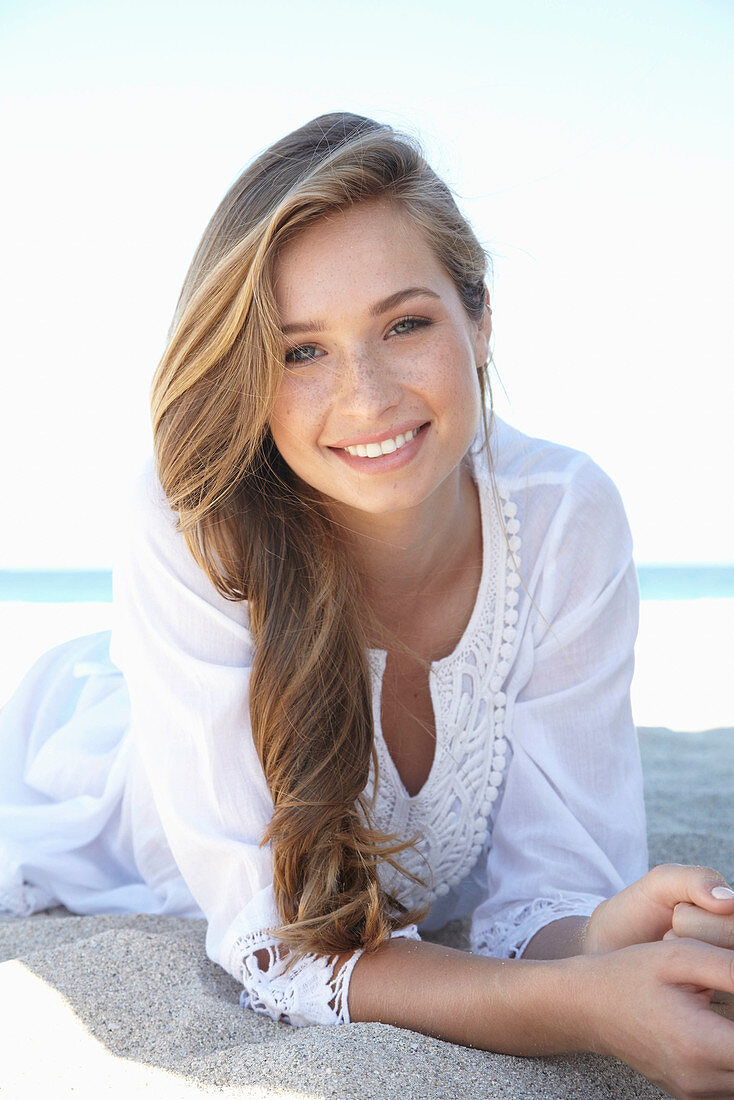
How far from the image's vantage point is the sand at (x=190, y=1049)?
50.1 inches

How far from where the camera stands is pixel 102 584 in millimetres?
16000

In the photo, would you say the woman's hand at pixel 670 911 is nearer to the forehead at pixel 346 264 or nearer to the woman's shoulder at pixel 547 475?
the woman's shoulder at pixel 547 475

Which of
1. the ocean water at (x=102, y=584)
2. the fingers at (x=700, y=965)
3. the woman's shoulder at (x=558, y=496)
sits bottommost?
the ocean water at (x=102, y=584)

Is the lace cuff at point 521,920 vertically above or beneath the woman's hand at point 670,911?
beneath

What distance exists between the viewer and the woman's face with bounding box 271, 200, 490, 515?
1.67 m

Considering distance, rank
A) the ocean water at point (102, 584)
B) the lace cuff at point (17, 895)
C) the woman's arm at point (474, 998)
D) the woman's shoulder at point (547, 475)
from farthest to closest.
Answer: the ocean water at point (102, 584) → the lace cuff at point (17, 895) → the woman's shoulder at point (547, 475) → the woman's arm at point (474, 998)

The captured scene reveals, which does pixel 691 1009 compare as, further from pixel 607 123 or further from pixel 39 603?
pixel 39 603

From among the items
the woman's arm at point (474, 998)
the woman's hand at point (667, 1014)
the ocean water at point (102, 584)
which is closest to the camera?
the woman's hand at point (667, 1014)

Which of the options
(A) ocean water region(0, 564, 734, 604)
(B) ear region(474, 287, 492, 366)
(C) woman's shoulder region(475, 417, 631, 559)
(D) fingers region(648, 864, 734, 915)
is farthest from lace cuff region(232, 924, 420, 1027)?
(A) ocean water region(0, 564, 734, 604)

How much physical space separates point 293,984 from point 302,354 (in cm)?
111

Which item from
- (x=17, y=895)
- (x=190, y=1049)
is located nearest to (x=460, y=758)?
(x=190, y=1049)

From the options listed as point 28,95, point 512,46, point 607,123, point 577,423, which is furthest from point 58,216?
point 607,123

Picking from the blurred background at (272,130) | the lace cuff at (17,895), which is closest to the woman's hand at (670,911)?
the lace cuff at (17,895)

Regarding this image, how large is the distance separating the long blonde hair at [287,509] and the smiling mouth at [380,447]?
0.61 feet
